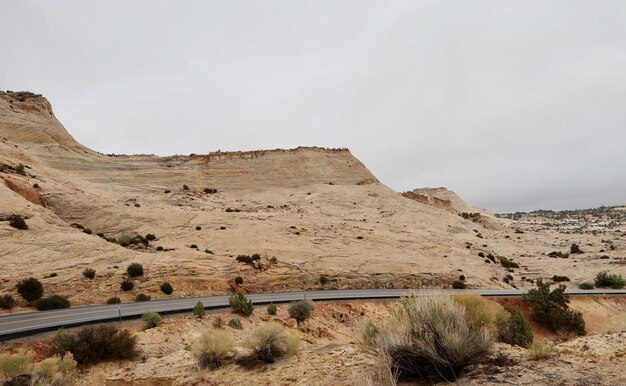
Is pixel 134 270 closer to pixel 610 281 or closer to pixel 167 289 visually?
pixel 167 289

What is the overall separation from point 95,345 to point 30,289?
13293mm

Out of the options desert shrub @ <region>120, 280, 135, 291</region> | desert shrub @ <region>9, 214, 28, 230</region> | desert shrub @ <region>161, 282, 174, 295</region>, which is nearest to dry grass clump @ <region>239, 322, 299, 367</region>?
desert shrub @ <region>161, 282, 174, 295</region>

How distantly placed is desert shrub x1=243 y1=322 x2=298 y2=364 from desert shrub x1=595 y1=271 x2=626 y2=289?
3894 centimetres

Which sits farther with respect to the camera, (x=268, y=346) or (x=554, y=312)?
(x=554, y=312)

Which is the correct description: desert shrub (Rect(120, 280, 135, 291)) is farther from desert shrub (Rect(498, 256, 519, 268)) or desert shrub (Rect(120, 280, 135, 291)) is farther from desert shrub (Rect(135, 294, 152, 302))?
desert shrub (Rect(498, 256, 519, 268))

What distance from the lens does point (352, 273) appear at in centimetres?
3397

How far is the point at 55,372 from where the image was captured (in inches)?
390

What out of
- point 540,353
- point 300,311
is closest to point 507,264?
point 300,311

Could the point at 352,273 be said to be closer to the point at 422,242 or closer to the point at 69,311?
the point at 422,242

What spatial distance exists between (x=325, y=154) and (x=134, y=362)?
6956 centimetres

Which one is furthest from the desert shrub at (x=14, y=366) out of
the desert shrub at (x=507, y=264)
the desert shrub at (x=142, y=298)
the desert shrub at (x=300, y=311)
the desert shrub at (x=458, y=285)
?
the desert shrub at (x=507, y=264)

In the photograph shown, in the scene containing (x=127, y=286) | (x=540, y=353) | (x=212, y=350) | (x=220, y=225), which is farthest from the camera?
(x=220, y=225)

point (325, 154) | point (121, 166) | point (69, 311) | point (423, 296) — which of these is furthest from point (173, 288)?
point (325, 154)

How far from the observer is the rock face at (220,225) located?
89.7 feet
